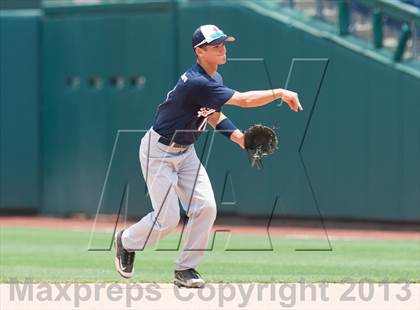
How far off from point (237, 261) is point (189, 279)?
270cm

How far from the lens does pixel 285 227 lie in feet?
51.5

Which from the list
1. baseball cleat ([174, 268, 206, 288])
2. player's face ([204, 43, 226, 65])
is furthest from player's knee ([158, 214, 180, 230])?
player's face ([204, 43, 226, 65])

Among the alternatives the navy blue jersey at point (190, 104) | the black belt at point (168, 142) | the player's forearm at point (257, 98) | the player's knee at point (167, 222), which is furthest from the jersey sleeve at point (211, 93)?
the player's knee at point (167, 222)

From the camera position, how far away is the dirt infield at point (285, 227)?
14320 millimetres

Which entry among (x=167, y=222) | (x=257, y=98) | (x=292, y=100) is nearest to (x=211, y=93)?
(x=257, y=98)

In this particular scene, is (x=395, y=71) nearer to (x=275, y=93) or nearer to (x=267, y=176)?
(x=267, y=176)

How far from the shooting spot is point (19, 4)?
60.3 feet

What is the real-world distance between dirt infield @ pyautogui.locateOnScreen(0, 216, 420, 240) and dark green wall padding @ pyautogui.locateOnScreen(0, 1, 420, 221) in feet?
0.69

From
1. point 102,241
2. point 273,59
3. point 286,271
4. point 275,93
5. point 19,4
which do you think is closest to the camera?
point 275,93

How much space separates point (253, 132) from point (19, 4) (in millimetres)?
11203

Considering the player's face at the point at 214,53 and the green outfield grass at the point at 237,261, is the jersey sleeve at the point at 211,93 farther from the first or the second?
the green outfield grass at the point at 237,261

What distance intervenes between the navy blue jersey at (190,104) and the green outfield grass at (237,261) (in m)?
1.47

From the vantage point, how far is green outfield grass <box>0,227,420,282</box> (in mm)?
9266

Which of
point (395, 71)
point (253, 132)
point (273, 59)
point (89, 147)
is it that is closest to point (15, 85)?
point (89, 147)
